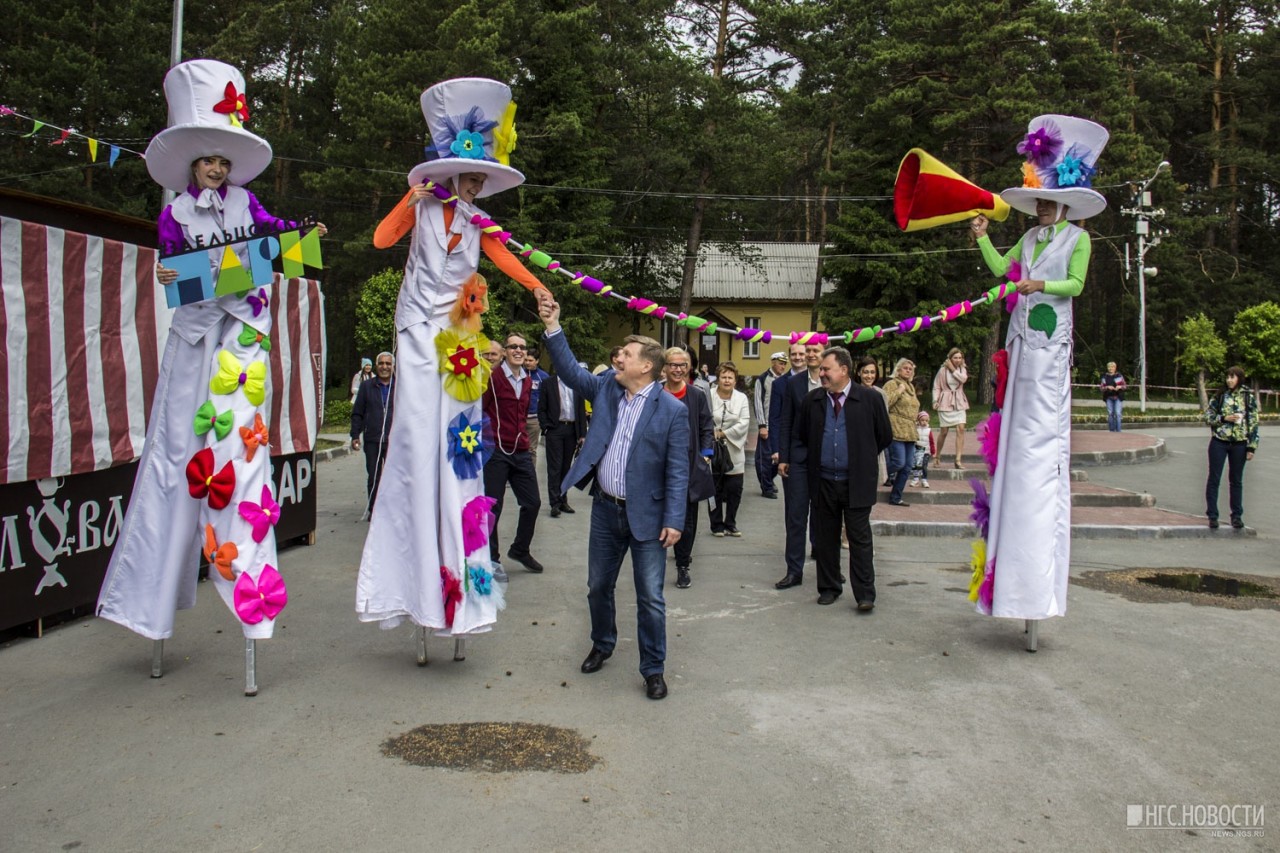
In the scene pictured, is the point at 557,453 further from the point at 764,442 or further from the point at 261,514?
the point at 261,514

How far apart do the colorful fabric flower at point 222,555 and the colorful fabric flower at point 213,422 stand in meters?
0.51

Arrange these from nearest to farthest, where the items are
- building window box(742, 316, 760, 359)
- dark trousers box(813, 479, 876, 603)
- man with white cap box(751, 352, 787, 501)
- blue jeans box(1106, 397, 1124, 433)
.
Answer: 1. dark trousers box(813, 479, 876, 603)
2. man with white cap box(751, 352, 787, 501)
3. blue jeans box(1106, 397, 1124, 433)
4. building window box(742, 316, 760, 359)

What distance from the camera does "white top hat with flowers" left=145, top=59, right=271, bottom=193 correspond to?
5320 millimetres

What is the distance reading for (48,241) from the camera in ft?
20.1

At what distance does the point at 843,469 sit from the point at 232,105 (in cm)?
486

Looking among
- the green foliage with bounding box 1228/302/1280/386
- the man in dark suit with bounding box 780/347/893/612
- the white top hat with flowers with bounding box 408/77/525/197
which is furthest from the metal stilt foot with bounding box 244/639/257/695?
the green foliage with bounding box 1228/302/1280/386

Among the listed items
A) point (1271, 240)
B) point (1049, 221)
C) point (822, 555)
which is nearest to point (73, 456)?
point (822, 555)

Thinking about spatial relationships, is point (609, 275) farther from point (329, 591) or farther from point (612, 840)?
point (612, 840)

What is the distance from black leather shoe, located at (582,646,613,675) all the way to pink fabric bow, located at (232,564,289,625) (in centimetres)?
174

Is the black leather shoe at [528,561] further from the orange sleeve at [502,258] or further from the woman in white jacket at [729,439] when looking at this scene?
the orange sleeve at [502,258]

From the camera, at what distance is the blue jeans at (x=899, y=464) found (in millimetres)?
12469

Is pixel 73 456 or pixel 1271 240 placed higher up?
pixel 1271 240

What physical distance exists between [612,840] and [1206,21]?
51790 mm

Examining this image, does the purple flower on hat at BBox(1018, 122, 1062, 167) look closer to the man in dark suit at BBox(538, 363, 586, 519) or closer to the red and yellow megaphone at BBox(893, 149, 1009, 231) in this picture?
the red and yellow megaphone at BBox(893, 149, 1009, 231)
